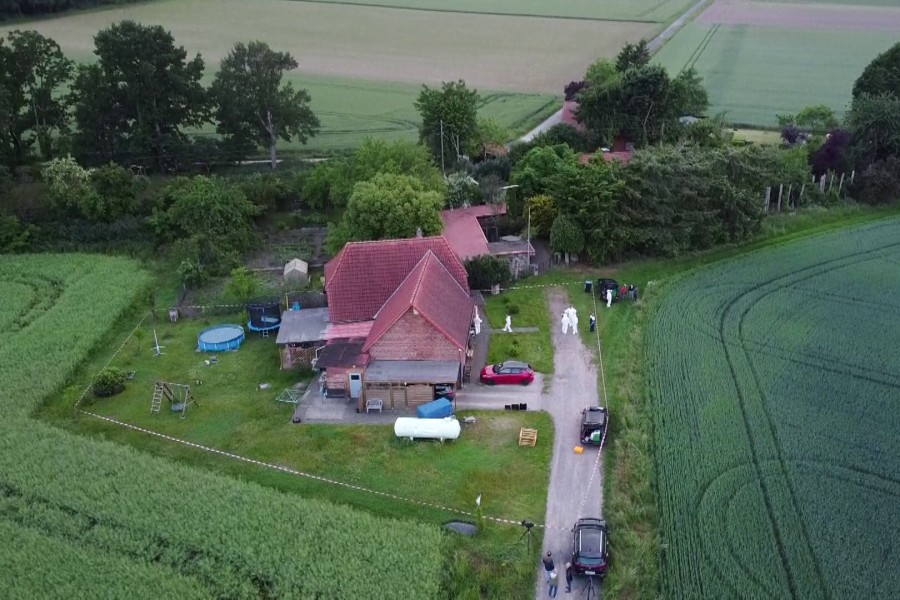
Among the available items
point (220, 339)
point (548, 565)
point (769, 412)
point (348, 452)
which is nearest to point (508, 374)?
point (348, 452)

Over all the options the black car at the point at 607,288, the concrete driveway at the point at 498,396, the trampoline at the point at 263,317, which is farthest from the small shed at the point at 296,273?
the black car at the point at 607,288

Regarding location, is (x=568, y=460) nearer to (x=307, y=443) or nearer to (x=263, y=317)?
(x=307, y=443)

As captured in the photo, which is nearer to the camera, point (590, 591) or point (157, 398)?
point (590, 591)

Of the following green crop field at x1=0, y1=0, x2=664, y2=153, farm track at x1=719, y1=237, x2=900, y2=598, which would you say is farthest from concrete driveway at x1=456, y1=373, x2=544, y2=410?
green crop field at x1=0, y1=0, x2=664, y2=153

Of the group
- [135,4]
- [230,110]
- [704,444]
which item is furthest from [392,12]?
[704,444]

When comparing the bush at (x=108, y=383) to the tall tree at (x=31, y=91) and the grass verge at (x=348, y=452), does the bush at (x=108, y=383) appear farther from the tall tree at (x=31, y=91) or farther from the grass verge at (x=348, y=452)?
the tall tree at (x=31, y=91)

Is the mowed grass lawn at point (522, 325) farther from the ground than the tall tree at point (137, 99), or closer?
closer
